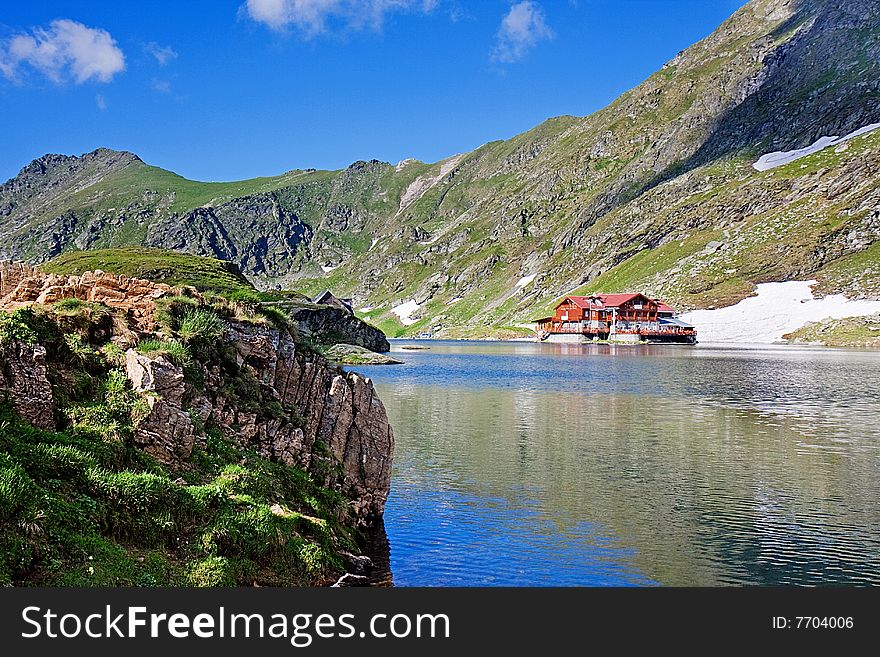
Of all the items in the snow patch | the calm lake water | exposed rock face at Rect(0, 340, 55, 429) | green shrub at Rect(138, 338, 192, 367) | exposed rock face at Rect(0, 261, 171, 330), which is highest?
the snow patch

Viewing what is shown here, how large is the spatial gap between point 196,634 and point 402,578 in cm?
950

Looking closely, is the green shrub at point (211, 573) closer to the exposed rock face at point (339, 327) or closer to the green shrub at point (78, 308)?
the green shrub at point (78, 308)

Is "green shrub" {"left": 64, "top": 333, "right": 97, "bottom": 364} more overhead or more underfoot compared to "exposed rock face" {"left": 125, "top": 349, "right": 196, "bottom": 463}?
more overhead

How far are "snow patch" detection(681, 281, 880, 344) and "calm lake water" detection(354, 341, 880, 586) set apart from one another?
125 meters

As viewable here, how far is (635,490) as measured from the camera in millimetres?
28812

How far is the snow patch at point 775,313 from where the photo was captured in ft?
573

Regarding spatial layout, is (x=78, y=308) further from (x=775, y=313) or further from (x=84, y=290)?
(x=775, y=313)

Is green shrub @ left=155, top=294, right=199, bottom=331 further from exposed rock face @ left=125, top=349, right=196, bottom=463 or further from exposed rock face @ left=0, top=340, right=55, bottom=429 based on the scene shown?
exposed rock face @ left=0, top=340, right=55, bottom=429

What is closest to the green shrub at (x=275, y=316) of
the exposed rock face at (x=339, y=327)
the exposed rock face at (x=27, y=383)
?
the exposed rock face at (x=27, y=383)

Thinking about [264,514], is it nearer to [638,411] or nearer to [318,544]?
[318,544]

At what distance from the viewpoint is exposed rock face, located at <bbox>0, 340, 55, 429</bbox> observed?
44.2 ft

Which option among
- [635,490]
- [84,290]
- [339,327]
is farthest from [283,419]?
[339,327]

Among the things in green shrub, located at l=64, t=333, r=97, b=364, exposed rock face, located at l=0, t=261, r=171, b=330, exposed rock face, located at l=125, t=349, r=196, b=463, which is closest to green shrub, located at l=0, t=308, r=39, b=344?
green shrub, located at l=64, t=333, r=97, b=364

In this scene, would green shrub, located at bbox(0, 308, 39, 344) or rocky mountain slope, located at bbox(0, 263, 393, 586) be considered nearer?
rocky mountain slope, located at bbox(0, 263, 393, 586)
